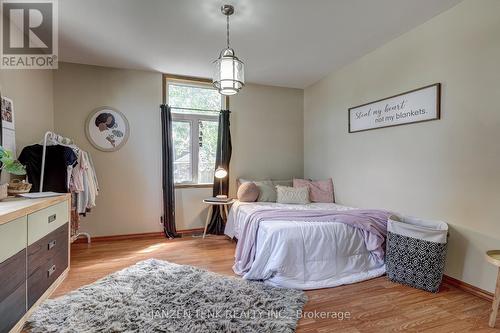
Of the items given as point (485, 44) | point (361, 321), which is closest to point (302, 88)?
point (485, 44)

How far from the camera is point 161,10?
7.51 feet

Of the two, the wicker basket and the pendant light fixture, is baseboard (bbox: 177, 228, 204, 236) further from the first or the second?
the pendant light fixture

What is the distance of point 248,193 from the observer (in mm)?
3711

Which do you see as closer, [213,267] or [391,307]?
[391,307]

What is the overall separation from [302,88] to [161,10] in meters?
2.92

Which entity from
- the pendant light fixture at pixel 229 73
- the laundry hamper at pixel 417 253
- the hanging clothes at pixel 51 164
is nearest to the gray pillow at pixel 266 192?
the laundry hamper at pixel 417 253

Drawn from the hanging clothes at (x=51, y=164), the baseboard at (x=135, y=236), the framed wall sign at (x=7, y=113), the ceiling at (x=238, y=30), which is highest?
the ceiling at (x=238, y=30)

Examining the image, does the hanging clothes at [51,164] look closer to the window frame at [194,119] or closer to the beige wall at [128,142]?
the beige wall at [128,142]

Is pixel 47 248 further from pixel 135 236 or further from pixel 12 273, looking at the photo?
pixel 135 236

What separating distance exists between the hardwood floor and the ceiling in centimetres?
245

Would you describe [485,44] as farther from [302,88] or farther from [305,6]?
[302,88]

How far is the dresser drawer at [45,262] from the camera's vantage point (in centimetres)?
171

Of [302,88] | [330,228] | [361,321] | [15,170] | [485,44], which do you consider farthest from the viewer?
[302,88]

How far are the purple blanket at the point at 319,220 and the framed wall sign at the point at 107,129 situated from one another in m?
2.25
